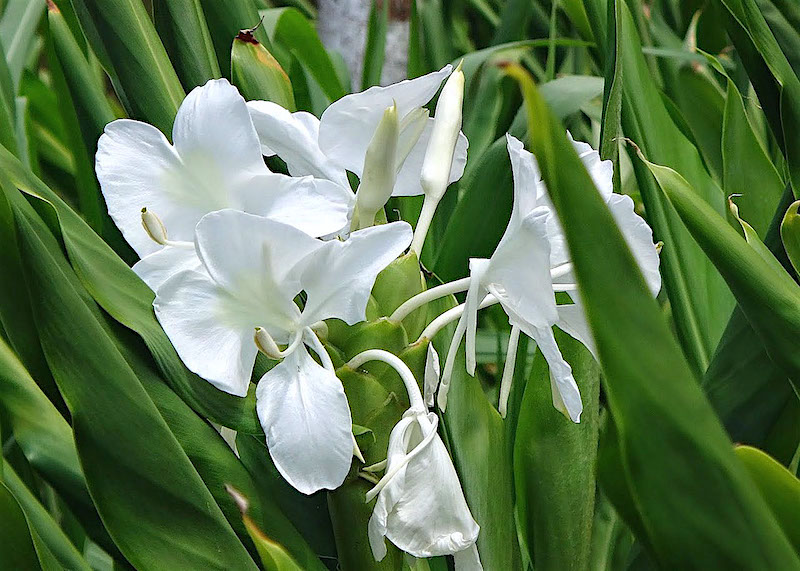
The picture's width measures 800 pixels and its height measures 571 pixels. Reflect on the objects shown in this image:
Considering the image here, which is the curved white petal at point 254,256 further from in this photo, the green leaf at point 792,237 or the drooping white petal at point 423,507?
the green leaf at point 792,237

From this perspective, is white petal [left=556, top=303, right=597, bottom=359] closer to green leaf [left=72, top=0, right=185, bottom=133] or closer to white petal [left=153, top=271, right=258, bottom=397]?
white petal [left=153, top=271, right=258, bottom=397]

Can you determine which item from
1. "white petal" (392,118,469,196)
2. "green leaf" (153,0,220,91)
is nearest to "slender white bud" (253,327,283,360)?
"white petal" (392,118,469,196)

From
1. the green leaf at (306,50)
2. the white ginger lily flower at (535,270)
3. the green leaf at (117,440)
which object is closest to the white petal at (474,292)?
the white ginger lily flower at (535,270)

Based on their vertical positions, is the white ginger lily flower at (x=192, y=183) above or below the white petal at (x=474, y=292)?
above

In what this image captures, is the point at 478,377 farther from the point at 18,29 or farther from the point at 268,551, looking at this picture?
the point at 18,29

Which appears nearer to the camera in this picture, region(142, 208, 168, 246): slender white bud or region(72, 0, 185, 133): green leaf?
region(142, 208, 168, 246): slender white bud
